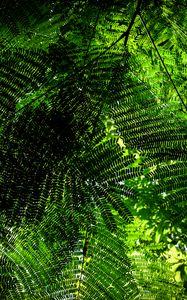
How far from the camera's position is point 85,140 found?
1443mm

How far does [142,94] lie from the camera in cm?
157

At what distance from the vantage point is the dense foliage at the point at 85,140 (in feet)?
4.50

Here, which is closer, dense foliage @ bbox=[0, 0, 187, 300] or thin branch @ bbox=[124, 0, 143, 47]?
dense foliage @ bbox=[0, 0, 187, 300]

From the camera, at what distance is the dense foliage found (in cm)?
137

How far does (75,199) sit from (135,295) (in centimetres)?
103

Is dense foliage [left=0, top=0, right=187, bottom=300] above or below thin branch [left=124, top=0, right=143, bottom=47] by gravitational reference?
below

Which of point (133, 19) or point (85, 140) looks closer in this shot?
point (85, 140)

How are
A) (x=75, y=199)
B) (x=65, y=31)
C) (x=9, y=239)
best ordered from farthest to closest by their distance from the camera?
(x=65, y=31)
(x=9, y=239)
(x=75, y=199)

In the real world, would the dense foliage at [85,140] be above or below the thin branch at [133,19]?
below

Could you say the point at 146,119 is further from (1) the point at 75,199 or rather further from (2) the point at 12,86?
(2) the point at 12,86

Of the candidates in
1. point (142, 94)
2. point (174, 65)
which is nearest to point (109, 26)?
point (174, 65)

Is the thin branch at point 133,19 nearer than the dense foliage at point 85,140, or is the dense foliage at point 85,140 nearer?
the dense foliage at point 85,140

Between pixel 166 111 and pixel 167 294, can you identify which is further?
pixel 167 294

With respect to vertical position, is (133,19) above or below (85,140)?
above
